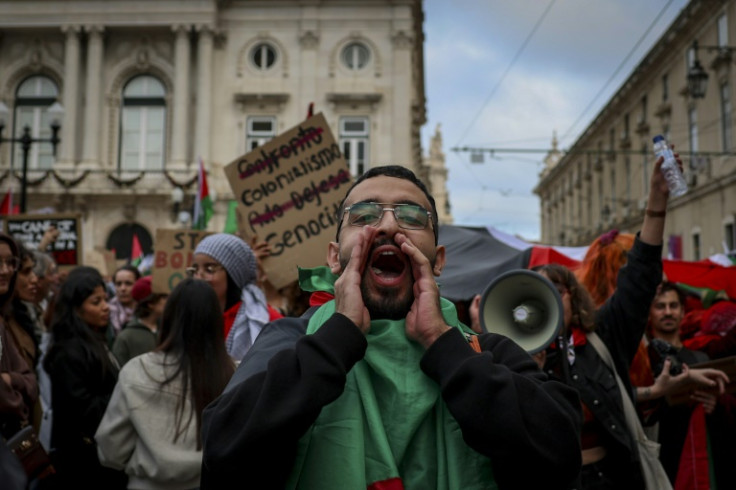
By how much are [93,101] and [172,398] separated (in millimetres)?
28728

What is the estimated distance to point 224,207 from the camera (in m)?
29.6

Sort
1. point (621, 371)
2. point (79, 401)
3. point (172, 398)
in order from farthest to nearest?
1. point (79, 401)
2. point (621, 371)
3. point (172, 398)

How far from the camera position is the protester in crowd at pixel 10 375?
321 cm

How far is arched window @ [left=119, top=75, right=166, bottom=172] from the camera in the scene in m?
30.7

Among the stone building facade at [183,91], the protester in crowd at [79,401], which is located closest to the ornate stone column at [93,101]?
the stone building facade at [183,91]

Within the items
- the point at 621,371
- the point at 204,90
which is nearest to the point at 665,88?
the point at 204,90

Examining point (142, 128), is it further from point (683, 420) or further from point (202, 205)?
point (683, 420)

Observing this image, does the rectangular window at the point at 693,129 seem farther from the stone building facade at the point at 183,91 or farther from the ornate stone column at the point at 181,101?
the ornate stone column at the point at 181,101

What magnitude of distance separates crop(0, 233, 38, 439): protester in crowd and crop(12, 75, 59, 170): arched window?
95.2 feet

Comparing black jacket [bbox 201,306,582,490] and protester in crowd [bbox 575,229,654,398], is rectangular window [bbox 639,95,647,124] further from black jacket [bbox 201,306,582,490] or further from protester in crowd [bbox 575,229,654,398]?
black jacket [bbox 201,306,582,490]

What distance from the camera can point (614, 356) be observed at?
388cm

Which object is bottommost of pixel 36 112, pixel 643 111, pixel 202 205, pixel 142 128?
pixel 202 205

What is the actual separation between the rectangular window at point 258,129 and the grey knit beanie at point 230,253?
25887 mm

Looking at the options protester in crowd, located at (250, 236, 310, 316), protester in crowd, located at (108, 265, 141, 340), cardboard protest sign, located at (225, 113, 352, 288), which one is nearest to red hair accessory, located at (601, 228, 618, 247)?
cardboard protest sign, located at (225, 113, 352, 288)
